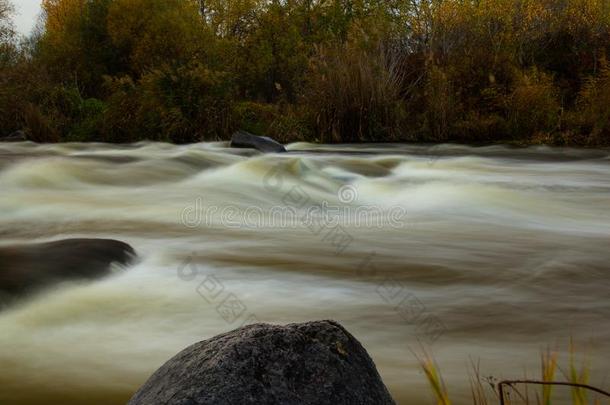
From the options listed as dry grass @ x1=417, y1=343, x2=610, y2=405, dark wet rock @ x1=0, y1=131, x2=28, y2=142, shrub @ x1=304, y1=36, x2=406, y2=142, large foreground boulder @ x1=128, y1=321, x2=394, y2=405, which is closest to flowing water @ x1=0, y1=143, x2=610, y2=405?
dry grass @ x1=417, y1=343, x2=610, y2=405

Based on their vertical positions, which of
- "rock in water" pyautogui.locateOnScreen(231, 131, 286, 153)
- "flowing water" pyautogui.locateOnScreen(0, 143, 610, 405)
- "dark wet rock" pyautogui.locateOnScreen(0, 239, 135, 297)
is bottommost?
"flowing water" pyautogui.locateOnScreen(0, 143, 610, 405)

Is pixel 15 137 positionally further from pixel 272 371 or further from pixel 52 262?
pixel 272 371

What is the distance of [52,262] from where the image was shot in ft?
13.3

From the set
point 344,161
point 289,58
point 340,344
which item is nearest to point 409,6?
point 289,58

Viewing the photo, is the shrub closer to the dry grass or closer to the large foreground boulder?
the dry grass

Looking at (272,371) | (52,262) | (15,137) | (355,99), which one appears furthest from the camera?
(15,137)

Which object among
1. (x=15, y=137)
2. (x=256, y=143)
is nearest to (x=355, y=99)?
(x=256, y=143)

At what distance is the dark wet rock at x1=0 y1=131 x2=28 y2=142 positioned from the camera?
595 inches

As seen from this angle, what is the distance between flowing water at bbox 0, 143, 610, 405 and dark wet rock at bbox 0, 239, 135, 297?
4.0 inches

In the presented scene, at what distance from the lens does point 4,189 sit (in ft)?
25.5

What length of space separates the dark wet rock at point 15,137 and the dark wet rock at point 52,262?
1173 cm

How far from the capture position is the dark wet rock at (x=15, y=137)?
15117 mm

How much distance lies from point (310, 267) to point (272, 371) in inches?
127

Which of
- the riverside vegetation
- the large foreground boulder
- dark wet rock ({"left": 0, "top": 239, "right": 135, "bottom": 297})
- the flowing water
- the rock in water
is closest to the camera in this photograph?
the large foreground boulder
